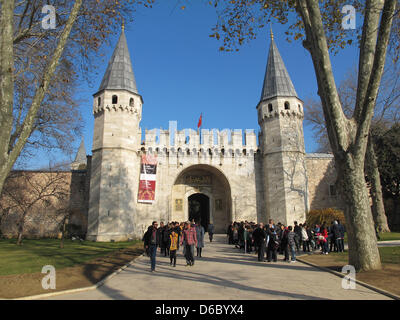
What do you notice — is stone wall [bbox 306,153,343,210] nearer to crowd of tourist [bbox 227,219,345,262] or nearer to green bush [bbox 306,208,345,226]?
green bush [bbox 306,208,345,226]

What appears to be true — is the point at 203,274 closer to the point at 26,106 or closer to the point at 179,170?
the point at 26,106

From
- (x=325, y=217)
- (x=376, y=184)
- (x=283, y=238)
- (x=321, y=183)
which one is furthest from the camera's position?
(x=321, y=183)

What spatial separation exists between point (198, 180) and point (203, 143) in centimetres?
354

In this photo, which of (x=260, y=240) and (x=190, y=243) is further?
(x=260, y=240)

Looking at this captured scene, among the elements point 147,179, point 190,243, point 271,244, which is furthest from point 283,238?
point 147,179

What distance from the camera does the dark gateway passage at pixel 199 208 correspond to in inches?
1001

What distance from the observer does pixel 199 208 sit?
27125mm

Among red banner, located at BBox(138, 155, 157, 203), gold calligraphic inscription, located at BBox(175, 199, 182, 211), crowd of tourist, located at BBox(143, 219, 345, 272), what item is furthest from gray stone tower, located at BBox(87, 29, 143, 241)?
crowd of tourist, located at BBox(143, 219, 345, 272)

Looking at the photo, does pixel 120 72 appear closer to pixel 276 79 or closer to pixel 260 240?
pixel 276 79

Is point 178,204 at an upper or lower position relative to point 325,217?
upper

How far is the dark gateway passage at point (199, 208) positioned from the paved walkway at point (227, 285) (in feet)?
56.5

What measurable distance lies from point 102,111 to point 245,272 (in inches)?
686

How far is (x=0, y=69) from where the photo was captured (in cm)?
581
